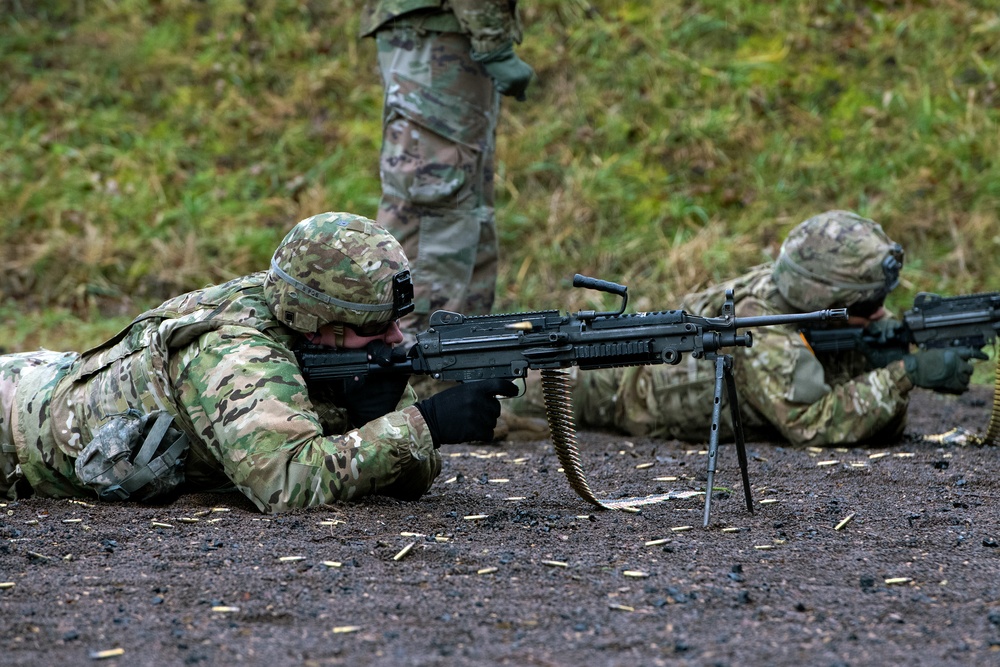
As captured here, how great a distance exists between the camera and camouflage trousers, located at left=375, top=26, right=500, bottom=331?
646cm

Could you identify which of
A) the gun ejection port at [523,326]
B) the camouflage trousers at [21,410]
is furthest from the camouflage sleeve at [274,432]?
the camouflage trousers at [21,410]

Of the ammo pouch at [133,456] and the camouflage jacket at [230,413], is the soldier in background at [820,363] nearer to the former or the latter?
the camouflage jacket at [230,413]

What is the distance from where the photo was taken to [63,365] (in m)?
4.66

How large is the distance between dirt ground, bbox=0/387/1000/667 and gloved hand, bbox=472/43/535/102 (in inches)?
90.8

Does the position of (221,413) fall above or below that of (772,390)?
above

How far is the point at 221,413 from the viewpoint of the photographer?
4074 mm

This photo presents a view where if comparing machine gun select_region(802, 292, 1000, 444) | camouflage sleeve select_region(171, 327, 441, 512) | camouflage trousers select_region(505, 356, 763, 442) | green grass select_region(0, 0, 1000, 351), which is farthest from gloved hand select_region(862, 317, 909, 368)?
green grass select_region(0, 0, 1000, 351)

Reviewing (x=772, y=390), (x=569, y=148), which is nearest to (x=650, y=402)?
(x=772, y=390)

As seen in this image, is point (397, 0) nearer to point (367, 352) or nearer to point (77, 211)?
point (367, 352)

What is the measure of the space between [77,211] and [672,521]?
7469 millimetres

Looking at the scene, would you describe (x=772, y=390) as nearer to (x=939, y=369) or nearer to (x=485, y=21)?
(x=939, y=369)

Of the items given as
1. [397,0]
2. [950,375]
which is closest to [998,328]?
[950,375]

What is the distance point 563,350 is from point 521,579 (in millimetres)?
1025

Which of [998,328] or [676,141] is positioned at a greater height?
[676,141]
